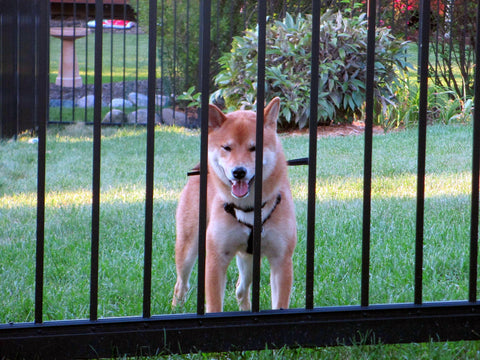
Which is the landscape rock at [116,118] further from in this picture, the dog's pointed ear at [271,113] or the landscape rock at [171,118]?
the dog's pointed ear at [271,113]

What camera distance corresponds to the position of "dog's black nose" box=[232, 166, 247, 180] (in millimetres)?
3223

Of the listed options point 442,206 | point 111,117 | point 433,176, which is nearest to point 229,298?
point 442,206

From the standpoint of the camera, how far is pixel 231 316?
2379 mm

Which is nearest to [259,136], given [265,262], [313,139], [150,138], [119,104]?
[313,139]

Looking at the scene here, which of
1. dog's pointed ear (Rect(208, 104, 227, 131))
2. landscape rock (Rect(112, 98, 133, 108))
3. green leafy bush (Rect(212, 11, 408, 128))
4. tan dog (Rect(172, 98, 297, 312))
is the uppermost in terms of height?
green leafy bush (Rect(212, 11, 408, 128))

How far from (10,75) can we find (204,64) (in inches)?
283

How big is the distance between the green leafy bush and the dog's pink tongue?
19.9 ft

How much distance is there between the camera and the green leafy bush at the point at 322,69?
9.45m

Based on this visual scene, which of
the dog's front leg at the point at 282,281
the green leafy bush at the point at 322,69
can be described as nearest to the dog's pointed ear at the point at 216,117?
the dog's front leg at the point at 282,281

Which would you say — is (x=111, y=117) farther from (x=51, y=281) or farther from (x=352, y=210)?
(x=51, y=281)

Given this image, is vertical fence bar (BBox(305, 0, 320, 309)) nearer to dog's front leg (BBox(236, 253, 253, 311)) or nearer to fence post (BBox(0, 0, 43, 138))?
dog's front leg (BBox(236, 253, 253, 311))

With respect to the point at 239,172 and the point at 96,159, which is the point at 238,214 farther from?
the point at 96,159

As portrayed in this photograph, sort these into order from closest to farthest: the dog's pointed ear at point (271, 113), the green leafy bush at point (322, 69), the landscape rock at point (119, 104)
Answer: the dog's pointed ear at point (271, 113) < the green leafy bush at point (322, 69) < the landscape rock at point (119, 104)

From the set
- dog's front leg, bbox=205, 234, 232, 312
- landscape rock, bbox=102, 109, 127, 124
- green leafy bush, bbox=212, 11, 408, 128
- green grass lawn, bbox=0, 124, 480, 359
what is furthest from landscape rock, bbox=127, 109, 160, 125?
dog's front leg, bbox=205, 234, 232, 312
